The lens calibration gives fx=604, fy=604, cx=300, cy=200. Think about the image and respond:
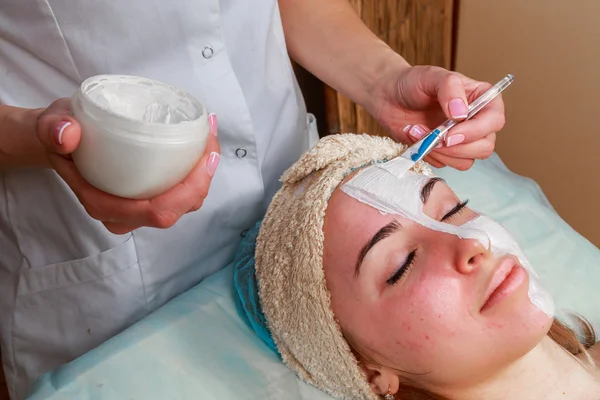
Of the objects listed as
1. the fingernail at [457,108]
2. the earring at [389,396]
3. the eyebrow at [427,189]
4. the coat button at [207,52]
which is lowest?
the earring at [389,396]

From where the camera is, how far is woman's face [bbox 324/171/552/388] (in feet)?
2.85

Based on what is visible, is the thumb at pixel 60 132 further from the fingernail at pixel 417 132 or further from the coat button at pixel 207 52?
the fingernail at pixel 417 132

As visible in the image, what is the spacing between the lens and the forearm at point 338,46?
1.25 m

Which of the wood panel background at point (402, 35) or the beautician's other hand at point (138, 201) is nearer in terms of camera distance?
the beautician's other hand at point (138, 201)

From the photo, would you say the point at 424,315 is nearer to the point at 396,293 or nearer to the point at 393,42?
the point at 396,293

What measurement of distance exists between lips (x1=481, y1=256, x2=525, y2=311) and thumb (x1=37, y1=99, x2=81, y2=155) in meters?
0.60

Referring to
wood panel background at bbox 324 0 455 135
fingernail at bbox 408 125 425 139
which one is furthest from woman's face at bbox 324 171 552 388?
wood panel background at bbox 324 0 455 135

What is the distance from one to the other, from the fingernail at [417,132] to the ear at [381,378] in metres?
0.46

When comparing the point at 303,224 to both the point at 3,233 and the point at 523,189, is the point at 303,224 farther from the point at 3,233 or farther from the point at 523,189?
the point at 523,189

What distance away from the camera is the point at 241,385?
105cm

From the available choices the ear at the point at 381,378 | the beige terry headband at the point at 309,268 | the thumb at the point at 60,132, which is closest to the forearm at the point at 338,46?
the beige terry headband at the point at 309,268

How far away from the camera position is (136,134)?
642mm

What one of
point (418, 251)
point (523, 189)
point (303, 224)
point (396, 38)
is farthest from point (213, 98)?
point (396, 38)

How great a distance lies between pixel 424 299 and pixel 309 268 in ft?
0.62
